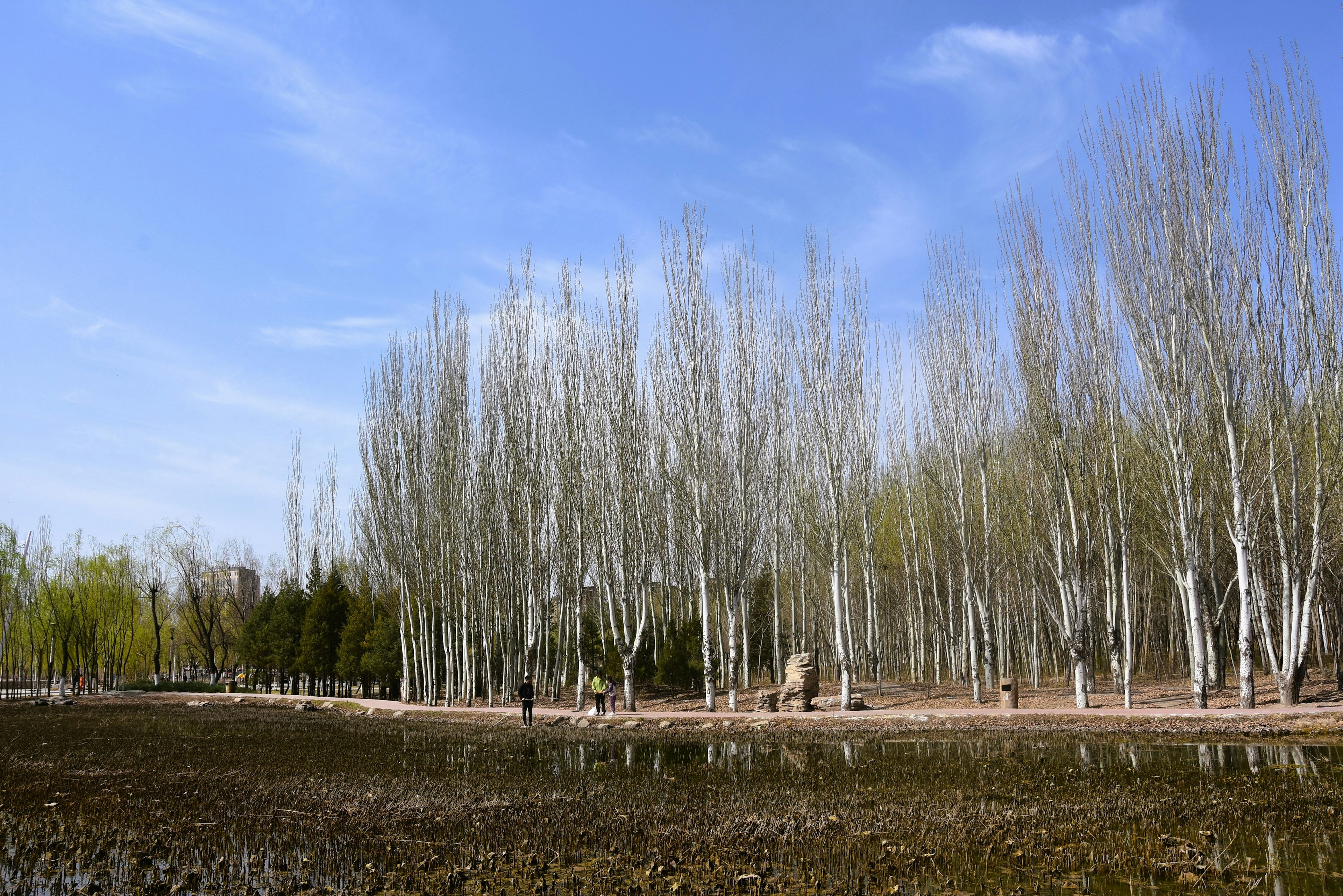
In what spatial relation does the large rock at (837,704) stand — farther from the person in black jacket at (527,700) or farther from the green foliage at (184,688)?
the green foliage at (184,688)

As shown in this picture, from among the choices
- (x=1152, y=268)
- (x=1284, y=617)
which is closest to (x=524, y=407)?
(x=1152, y=268)

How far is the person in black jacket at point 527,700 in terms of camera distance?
66.3 feet

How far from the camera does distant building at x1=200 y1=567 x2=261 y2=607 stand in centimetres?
5084

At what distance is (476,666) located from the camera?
102 ft

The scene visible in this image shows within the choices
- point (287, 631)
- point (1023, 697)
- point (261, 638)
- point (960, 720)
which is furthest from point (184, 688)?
point (960, 720)

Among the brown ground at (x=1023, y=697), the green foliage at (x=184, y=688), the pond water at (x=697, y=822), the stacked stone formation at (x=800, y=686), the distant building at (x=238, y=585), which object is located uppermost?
the distant building at (x=238, y=585)

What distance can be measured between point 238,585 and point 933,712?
57.3m

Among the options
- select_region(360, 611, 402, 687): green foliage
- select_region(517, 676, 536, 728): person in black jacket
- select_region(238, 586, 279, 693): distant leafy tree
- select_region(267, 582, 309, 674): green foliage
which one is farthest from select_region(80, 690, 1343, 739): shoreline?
select_region(238, 586, 279, 693): distant leafy tree

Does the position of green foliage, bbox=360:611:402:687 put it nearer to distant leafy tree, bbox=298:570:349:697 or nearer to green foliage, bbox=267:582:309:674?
distant leafy tree, bbox=298:570:349:697

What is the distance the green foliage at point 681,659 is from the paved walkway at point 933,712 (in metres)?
4.01

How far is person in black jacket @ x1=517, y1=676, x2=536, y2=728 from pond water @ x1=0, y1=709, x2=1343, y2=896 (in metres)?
7.11

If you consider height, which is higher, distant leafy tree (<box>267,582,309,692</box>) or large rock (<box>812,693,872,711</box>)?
distant leafy tree (<box>267,582,309,692</box>)

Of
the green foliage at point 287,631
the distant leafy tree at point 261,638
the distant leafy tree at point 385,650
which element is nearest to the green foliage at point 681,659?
the distant leafy tree at point 385,650

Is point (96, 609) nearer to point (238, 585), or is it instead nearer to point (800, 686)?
point (238, 585)
